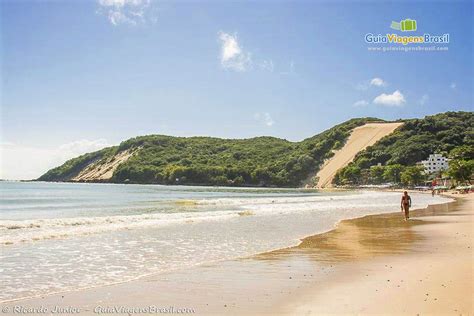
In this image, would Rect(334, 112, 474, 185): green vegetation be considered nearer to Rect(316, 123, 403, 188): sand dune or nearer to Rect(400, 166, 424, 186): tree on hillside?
Rect(400, 166, 424, 186): tree on hillside

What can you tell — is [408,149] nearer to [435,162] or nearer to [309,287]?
[435,162]

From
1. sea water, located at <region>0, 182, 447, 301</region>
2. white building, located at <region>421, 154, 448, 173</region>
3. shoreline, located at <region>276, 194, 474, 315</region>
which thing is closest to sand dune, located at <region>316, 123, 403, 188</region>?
white building, located at <region>421, 154, 448, 173</region>

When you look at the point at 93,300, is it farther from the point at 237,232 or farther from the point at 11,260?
the point at 237,232

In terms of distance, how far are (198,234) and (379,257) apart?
7851 millimetres

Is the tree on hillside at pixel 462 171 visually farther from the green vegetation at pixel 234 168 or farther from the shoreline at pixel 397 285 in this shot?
the green vegetation at pixel 234 168

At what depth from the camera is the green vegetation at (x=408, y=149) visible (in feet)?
431

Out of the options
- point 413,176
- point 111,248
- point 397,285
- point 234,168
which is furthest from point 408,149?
point 397,285

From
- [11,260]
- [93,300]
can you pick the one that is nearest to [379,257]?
[93,300]

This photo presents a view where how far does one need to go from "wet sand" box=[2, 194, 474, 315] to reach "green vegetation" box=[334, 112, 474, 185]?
116m

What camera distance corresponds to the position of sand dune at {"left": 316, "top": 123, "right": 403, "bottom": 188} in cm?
16543

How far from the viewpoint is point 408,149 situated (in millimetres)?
147250

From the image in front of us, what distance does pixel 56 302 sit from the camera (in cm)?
744

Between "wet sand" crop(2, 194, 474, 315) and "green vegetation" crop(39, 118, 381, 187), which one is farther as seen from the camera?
"green vegetation" crop(39, 118, 381, 187)

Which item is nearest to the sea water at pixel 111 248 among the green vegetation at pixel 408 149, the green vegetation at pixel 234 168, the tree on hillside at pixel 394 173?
the green vegetation at pixel 408 149
